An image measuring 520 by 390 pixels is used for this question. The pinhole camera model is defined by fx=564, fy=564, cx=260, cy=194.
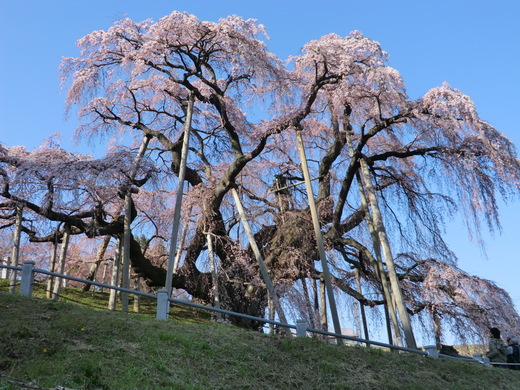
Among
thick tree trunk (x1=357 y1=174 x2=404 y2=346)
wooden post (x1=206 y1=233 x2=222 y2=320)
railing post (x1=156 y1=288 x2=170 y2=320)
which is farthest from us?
wooden post (x1=206 y1=233 x2=222 y2=320)

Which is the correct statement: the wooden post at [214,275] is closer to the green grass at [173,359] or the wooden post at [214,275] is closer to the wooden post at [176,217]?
the wooden post at [176,217]

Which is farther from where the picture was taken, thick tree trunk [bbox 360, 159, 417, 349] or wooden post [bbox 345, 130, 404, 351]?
wooden post [bbox 345, 130, 404, 351]

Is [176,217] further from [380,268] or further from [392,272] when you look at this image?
[380,268]

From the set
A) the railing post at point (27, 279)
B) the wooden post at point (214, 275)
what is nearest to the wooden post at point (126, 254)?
the wooden post at point (214, 275)

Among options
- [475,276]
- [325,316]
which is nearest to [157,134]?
[325,316]

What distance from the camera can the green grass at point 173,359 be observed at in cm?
796

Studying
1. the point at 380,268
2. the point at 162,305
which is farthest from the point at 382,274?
the point at 162,305

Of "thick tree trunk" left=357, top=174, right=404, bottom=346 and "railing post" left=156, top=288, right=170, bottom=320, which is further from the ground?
"thick tree trunk" left=357, top=174, right=404, bottom=346

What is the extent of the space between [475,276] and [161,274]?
1161cm

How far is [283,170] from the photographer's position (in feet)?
78.3

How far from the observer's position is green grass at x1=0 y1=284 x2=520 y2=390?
26.1 feet

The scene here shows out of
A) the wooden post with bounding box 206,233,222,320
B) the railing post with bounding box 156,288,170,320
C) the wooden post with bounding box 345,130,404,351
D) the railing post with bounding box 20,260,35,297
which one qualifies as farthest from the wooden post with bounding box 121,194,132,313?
the wooden post with bounding box 345,130,404,351

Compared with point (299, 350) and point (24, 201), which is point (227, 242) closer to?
point (24, 201)

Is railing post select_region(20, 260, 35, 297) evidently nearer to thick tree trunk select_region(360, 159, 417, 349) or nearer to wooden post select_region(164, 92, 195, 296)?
wooden post select_region(164, 92, 195, 296)
